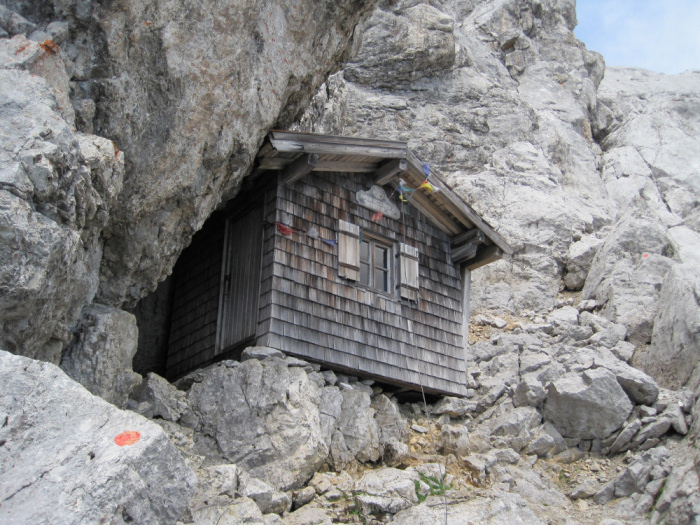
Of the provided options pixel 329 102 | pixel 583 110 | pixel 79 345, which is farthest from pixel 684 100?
pixel 79 345

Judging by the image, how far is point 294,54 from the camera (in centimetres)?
1205

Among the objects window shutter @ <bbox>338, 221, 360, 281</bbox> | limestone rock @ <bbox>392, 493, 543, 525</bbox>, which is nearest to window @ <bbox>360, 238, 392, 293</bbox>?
window shutter @ <bbox>338, 221, 360, 281</bbox>

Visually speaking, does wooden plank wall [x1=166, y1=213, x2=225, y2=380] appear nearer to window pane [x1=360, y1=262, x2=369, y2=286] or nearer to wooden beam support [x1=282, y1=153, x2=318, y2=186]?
wooden beam support [x1=282, y1=153, x2=318, y2=186]

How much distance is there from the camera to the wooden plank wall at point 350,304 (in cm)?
1203

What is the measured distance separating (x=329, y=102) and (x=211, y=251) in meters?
7.22

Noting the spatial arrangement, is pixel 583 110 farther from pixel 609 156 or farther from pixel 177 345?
pixel 177 345

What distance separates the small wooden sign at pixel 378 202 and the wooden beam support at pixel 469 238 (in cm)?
159

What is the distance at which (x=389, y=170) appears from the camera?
13.9m

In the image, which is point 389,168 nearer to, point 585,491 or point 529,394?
point 529,394

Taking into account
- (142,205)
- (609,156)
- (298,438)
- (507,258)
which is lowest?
→ (298,438)

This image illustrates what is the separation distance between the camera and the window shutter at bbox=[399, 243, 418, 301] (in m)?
13.9

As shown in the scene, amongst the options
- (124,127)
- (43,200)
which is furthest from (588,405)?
(43,200)

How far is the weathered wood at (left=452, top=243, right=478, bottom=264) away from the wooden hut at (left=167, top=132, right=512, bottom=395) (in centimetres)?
3

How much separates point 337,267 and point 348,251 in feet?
1.37
